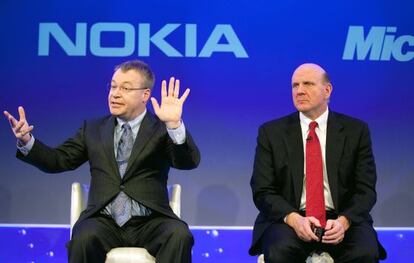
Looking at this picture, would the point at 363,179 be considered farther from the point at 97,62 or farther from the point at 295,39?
the point at 97,62

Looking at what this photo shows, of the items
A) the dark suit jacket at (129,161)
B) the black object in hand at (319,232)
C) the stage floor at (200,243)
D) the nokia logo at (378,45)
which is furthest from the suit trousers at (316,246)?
the nokia logo at (378,45)

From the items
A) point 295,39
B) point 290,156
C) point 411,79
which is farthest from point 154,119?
point 411,79

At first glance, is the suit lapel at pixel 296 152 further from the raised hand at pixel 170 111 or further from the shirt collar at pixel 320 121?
the raised hand at pixel 170 111

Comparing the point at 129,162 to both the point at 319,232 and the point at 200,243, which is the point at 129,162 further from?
the point at 200,243

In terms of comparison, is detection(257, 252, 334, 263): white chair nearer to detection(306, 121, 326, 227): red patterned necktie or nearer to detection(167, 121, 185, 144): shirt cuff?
detection(306, 121, 326, 227): red patterned necktie

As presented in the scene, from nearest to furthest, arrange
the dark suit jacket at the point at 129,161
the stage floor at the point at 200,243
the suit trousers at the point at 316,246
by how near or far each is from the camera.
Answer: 1. the suit trousers at the point at 316,246
2. the dark suit jacket at the point at 129,161
3. the stage floor at the point at 200,243

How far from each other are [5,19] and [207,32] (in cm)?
148

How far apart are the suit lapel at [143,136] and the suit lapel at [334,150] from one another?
0.98 meters

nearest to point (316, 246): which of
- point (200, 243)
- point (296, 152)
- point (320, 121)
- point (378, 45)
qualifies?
point (296, 152)

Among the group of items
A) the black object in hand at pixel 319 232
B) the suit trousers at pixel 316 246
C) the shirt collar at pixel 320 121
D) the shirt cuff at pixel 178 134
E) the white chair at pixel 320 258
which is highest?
the shirt collar at pixel 320 121

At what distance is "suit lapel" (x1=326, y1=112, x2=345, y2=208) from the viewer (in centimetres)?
339

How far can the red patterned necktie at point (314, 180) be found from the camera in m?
3.30

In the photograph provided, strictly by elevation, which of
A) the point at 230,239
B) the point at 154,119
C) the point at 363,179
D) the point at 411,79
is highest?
the point at 411,79

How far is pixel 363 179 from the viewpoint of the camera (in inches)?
134
